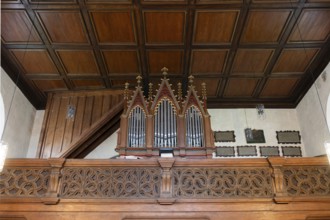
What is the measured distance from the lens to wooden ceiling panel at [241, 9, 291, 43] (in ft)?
20.0

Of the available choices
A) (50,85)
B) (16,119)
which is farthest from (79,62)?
(16,119)

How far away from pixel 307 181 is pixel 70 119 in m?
5.52

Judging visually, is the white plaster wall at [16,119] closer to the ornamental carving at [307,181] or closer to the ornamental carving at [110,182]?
the ornamental carving at [110,182]

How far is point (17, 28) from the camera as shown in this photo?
20.9ft

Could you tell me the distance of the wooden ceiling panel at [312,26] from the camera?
238 inches

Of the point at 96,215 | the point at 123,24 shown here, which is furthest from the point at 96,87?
the point at 96,215

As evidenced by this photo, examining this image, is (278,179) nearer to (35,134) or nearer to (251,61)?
(251,61)

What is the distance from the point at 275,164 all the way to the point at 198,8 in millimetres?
3093

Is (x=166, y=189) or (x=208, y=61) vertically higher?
(x=208, y=61)

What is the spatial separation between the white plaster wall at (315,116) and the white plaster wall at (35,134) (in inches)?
272

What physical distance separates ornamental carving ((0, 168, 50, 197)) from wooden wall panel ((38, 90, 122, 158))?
2.38 meters

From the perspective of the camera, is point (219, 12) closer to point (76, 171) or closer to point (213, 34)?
point (213, 34)

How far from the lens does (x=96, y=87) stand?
8.31 meters

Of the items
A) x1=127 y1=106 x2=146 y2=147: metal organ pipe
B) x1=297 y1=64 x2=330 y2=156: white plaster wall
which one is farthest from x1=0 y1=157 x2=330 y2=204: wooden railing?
x1=297 y1=64 x2=330 y2=156: white plaster wall
